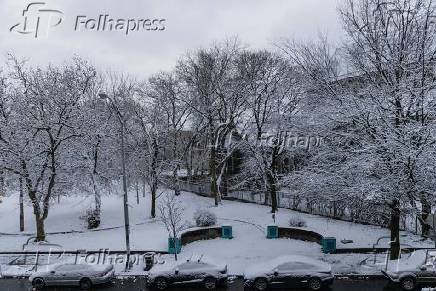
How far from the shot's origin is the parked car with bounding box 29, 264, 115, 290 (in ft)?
63.3

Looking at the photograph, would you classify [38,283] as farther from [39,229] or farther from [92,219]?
[92,219]

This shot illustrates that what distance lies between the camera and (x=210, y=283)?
1852 centimetres

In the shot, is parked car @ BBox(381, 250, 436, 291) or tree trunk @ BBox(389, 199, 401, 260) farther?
tree trunk @ BBox(389, 199, 401, 260)

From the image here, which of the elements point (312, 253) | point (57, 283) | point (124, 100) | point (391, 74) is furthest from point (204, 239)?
point (124, 100)

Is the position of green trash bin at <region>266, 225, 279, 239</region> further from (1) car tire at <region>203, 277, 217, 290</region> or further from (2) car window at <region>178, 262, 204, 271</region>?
(1) car tire at <region>203, 277, 217, 290</region>

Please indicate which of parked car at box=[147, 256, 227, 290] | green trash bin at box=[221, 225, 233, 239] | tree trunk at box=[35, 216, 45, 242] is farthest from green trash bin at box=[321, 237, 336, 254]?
tree trunk at box=[35, 216, 45, 242]

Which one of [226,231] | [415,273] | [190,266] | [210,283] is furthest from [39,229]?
[415,273]

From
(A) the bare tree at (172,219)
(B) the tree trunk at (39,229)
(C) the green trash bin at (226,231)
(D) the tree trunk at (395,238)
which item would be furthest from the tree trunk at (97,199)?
(D) the tree trunk at (395,238)

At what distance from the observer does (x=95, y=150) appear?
33406mm

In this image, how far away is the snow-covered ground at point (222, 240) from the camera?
23938 millimetres

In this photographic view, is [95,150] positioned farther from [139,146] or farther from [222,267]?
[222,267]

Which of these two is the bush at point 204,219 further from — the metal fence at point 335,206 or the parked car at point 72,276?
the parked car at point 72,276

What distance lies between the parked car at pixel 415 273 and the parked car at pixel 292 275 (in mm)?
2506

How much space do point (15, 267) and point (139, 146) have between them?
59.8 ft
